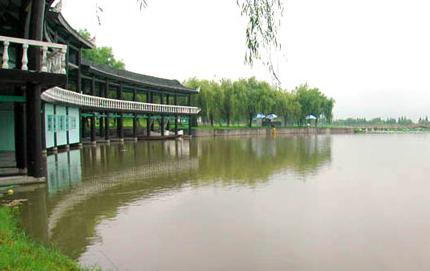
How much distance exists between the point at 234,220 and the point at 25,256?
13.2 ft

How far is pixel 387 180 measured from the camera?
13750 millimetres

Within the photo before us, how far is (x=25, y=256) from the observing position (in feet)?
16.2

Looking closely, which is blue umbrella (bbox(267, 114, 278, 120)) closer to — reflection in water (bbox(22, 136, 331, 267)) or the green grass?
reflection in water (bbox(22, 136, 331, 267))

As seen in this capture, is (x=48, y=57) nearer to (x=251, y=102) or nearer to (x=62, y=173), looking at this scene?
(x=62, y=173)

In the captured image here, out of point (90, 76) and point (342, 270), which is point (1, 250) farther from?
point (90, 76)

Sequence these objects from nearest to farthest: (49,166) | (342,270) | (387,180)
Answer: (342,270), (387,180), (49,166)

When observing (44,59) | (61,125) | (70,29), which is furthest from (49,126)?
(44,59)

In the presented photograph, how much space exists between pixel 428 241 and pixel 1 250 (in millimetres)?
6019

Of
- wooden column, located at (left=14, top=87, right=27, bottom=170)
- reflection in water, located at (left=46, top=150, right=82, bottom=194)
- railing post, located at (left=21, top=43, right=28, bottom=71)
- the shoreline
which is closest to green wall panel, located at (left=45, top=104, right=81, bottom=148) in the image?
reflection in water, located at (left=46, top=150, right=82, bottom=194)

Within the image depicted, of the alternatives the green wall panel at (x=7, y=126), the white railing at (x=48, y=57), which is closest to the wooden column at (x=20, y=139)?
the white railing at (x=48, y=57)

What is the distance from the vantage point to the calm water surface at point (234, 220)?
5.95 meters

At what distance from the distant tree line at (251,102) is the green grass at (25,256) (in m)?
40.8

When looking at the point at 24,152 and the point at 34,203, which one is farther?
the point at 24,152

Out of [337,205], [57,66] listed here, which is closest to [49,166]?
[57,66]
